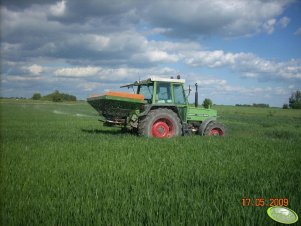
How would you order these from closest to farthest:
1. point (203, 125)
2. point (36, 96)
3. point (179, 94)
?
point (179, 94)
point (203, 125)
point (36, 96)

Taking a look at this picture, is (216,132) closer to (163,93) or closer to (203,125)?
(203,125)

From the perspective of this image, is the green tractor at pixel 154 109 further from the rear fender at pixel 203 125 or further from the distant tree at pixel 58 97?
the distant tree at pixel 58 97

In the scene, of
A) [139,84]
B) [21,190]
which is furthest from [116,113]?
[21,190]

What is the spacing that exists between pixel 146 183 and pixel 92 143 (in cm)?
502

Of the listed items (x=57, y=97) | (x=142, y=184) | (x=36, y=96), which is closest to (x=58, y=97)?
(x=57, y=97)

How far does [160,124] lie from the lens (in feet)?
39.1

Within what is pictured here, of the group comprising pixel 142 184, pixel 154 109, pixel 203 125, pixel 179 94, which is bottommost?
pixel 142 184

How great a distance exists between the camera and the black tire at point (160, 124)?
1152 centimetres

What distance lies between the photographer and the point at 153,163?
712 cm

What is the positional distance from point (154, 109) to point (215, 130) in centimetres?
315

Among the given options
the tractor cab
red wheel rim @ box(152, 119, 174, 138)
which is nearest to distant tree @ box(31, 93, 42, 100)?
the tractor cab

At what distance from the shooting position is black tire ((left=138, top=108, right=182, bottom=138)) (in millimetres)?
11516
